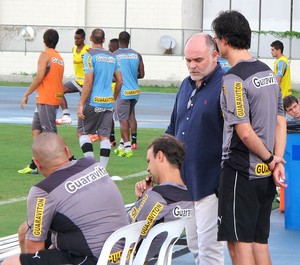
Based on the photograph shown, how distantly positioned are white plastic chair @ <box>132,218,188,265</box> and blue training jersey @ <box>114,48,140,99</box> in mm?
11582

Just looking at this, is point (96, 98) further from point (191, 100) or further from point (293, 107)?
point (191, 100)

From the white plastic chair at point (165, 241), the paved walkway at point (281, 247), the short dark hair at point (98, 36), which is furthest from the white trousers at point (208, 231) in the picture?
the short dark hair at point (98, 36)

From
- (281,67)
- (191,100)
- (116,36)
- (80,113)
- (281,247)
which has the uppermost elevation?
(191,100)

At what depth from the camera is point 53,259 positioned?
20.6 ft

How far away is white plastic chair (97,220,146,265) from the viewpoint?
598 cm

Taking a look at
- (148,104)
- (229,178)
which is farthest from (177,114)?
(148,104)

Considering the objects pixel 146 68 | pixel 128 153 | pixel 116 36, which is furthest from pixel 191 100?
pixel 116 36

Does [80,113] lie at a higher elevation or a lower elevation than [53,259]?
lower

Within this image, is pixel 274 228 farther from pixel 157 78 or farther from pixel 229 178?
pixel 157 78

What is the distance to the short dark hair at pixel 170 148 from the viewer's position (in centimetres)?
684

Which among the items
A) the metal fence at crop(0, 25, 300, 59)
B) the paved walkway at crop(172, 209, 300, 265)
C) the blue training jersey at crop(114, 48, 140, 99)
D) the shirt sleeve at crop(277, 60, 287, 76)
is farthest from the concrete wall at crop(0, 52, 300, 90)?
the paved walkway at crop(172, 209, 300, 265)

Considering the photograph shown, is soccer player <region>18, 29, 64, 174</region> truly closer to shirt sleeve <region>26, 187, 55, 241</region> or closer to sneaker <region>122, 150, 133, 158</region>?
sneaker <region>122, 150, 133, 158</region>

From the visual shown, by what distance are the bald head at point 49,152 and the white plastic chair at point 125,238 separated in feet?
2.27

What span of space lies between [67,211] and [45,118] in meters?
8.60
